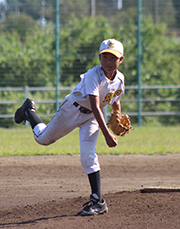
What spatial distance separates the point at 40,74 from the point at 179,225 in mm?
9855

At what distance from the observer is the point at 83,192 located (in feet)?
15.8

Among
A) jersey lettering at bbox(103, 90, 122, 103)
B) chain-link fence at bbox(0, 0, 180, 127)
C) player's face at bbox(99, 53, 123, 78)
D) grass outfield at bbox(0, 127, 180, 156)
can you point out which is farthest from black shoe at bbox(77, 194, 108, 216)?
chain-link fence at bbox(0, 0, 180, 127)

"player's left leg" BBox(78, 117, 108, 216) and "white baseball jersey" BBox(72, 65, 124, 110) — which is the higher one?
"white baseball jersey" BBox(72, 65, 124, 110)

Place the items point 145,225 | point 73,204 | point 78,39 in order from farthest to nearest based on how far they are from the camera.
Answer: point 78,39
point 73,204
point 145,225

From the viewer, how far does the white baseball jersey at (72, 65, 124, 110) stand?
363cm

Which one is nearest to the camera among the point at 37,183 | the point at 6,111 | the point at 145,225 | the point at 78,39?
the point at 145,225

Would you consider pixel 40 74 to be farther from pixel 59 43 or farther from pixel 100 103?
pixel 100 103

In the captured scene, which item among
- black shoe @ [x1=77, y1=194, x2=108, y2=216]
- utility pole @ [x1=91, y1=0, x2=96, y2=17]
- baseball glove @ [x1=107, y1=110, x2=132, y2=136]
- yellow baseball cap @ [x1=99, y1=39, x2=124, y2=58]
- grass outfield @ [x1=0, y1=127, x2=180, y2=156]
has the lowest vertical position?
grass outfield @ [x1=0, y1=127, x2=180, y2=156]

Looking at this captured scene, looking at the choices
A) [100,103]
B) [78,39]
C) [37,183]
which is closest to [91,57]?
[78,39]

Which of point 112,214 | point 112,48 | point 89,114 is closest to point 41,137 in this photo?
point 89,114

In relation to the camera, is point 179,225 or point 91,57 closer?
point 179,225

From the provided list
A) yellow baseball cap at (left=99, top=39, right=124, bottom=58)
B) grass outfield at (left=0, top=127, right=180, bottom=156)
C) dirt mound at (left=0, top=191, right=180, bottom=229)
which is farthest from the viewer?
grass outfield at (left=0, top=127, right=180, bottom=156)

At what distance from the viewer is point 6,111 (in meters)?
12.2

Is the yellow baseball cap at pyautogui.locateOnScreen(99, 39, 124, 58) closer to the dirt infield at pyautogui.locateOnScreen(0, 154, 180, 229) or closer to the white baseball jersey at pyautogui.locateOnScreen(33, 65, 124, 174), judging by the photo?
the white baseball jersey at pyautogui.locateOnScreen(33, 65, 124, 174)
